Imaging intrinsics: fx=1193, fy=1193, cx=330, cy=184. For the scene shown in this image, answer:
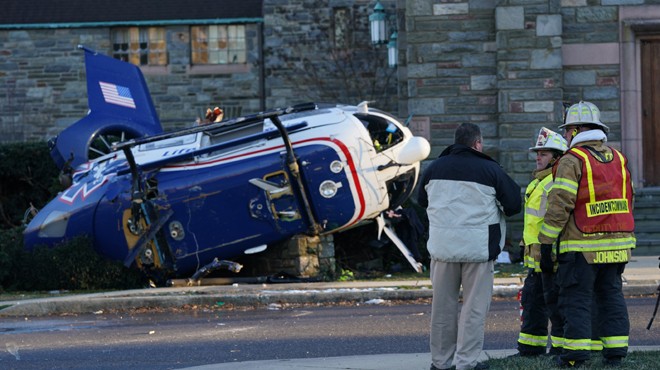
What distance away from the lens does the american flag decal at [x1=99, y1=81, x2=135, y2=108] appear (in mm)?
17922

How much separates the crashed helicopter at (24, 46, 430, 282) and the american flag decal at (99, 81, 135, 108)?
7.04ft

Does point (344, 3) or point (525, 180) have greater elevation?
point (344, 3)

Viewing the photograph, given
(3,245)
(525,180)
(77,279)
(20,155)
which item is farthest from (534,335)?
(20,155)

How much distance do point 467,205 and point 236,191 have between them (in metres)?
7.76

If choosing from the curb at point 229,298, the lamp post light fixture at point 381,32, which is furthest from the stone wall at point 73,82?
the curb at point 229,298

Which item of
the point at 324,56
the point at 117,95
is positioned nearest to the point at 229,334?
the point at 117,95

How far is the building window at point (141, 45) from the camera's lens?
92.0 ft

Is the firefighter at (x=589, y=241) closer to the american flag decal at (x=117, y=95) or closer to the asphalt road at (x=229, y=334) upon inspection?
the asphalt road at (x=229, y=334)

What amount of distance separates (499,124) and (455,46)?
1459 mm

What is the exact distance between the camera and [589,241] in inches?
321

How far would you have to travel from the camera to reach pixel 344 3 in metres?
27.3

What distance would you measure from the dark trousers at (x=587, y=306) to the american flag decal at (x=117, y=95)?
434 inches

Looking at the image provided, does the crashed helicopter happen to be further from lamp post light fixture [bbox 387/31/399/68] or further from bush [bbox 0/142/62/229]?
bush [bbox 0/142/62/229]

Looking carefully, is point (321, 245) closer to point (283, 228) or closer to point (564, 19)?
point (283, 228)
